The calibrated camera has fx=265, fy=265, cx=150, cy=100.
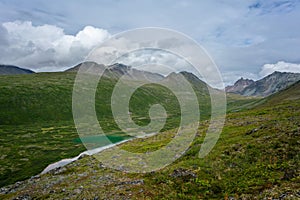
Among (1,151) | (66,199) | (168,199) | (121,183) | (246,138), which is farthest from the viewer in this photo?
(1,151)

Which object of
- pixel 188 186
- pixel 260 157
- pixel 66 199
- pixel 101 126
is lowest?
pixel 101 126

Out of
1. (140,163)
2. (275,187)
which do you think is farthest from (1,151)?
(275,187)

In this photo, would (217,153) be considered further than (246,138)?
No

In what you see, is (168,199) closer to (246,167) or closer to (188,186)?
(188,186)

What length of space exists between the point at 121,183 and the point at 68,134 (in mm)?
114894

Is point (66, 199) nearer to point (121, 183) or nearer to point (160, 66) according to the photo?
point (121, 183)

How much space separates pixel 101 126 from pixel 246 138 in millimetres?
141143

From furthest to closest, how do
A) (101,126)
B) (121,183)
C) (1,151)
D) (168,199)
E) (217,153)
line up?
(101,126) → (1,151) → (217,153) → (121,183) → (168,199)

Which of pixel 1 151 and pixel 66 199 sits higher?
pixel 66 199

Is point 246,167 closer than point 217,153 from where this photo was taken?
Yes

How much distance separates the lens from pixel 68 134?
463 ft

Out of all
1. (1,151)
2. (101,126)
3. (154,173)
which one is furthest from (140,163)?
(101,126)

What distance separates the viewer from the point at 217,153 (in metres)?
36.9

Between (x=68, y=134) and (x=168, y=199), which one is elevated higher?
(x=168, y=199)
